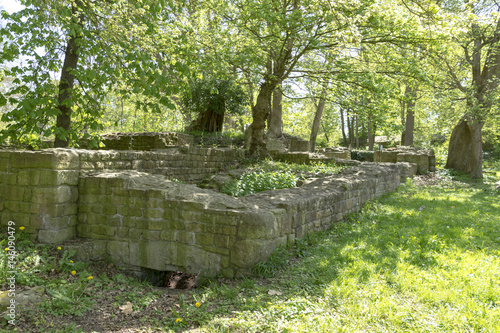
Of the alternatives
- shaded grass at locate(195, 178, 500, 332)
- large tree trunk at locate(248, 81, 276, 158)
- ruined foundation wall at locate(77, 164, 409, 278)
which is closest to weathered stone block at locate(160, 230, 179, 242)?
ruined foundation wall at locate(77, 164, 409, 278)

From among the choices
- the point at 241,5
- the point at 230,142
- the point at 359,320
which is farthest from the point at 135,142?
the point at 359,320

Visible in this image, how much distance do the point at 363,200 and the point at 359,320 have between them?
575 cm

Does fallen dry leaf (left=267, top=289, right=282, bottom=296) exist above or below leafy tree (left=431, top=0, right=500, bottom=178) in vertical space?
below

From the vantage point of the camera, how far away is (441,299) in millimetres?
3510

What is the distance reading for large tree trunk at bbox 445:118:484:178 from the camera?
14688 millimetres

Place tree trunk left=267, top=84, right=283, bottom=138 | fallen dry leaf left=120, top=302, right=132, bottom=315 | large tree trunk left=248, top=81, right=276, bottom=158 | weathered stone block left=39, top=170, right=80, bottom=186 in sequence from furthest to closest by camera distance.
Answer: tree trunk left=267, top=84, right=283, bottom=138
large tree trunk left=248, top=81, right=276, bottom=158
weathered stone block left=39, top=170, right=80, bottom=186
fallen dry leaf left=120, top=302, right=132, bottom=315

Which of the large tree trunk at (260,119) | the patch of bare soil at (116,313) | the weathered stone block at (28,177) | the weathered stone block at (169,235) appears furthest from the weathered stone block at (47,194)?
the large tree trunk at (260,119)

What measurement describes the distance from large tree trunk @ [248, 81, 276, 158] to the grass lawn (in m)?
7.27

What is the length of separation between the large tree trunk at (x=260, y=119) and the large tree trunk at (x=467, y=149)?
29.9ft

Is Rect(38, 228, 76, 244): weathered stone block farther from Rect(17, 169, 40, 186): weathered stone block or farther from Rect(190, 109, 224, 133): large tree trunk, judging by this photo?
Rect(190, 109, 224, 133): large tree trunk

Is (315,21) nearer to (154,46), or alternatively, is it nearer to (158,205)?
(154,46)

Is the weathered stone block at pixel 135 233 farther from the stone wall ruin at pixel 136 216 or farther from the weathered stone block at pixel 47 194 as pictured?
the weathered stone block at pixel 47 194

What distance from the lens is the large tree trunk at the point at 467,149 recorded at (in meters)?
14.7

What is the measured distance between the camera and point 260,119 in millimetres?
12547
